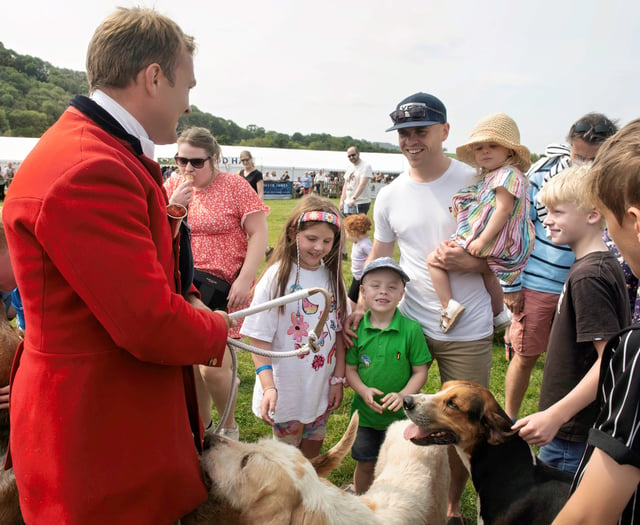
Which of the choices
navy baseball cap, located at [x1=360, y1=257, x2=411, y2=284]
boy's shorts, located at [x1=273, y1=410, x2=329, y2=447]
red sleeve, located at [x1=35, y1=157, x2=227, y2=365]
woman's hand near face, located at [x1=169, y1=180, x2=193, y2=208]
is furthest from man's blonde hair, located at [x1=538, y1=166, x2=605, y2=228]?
woman's hand near face, located at [x1=169, y1=180, x2=193, y2=208]

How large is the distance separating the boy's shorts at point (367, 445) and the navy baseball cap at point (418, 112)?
2.11 m

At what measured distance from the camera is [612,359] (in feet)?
3.80

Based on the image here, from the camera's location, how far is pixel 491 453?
2355 millimetres

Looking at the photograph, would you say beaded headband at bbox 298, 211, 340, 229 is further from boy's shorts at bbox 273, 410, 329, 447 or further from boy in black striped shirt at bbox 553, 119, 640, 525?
boy in black striped shirt at bbox 553, 119, 640, 525

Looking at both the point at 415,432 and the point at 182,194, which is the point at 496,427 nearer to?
the point at 415,432

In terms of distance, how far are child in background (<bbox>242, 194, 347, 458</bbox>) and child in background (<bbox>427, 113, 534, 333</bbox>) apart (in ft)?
2.37

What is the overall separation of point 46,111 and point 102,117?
8653 centimetres

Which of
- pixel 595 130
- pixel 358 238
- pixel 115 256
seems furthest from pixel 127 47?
pixel 358 238

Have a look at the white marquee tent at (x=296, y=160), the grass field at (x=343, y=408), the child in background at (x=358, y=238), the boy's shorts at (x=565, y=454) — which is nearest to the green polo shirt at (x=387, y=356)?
the boy's shorts at (x=565, y=454)

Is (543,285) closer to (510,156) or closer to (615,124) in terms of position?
(510,156)

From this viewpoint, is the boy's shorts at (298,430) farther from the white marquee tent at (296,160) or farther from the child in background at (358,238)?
the white marquee tent at (296,160)

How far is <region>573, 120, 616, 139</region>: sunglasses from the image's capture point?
399 centimetres

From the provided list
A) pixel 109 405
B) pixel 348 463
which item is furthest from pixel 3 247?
pixel 348 463

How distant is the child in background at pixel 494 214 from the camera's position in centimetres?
298
